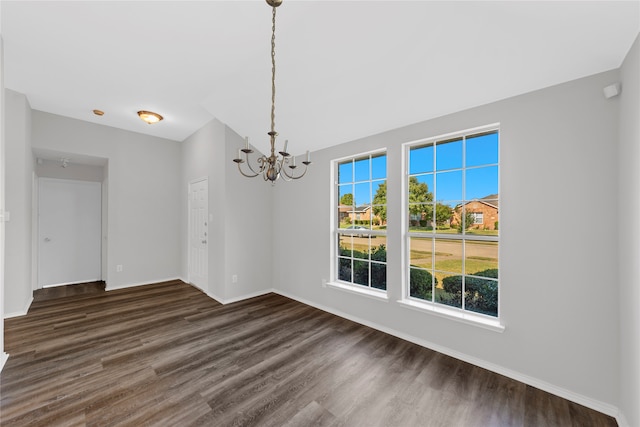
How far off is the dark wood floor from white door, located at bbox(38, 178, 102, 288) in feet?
6.15

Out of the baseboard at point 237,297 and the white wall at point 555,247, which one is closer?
the white wall at point 555,247

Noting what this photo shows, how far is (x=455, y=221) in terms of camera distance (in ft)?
8.59

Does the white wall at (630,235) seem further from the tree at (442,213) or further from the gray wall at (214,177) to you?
the gray wall at (214,177)

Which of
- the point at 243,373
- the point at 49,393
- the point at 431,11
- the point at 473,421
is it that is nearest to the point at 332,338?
the point at 243,373

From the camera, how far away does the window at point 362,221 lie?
324 centimetres

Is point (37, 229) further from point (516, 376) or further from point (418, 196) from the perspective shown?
point (516, 376)

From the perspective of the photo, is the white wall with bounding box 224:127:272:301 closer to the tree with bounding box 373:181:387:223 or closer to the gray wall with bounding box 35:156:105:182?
the tree with bounding box 373:181:387:223

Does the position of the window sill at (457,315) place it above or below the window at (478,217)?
below

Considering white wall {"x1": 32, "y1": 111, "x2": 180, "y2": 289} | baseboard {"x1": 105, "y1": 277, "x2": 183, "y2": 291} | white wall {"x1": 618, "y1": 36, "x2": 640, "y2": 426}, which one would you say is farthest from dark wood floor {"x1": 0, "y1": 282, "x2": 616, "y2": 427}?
white wall {"x1": 32, "y1": 111, "x2": 180, "y2": 289}

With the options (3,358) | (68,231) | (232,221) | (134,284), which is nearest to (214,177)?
(232,221)

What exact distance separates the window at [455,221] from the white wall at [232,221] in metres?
2.49

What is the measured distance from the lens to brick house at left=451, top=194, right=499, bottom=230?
7.86ft

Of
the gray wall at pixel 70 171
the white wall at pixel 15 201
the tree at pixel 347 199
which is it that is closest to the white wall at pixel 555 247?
the tree at pixel 347 199

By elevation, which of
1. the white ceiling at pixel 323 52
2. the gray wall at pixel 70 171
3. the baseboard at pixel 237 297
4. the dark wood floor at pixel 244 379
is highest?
the white ceiling at pixel 323 52
